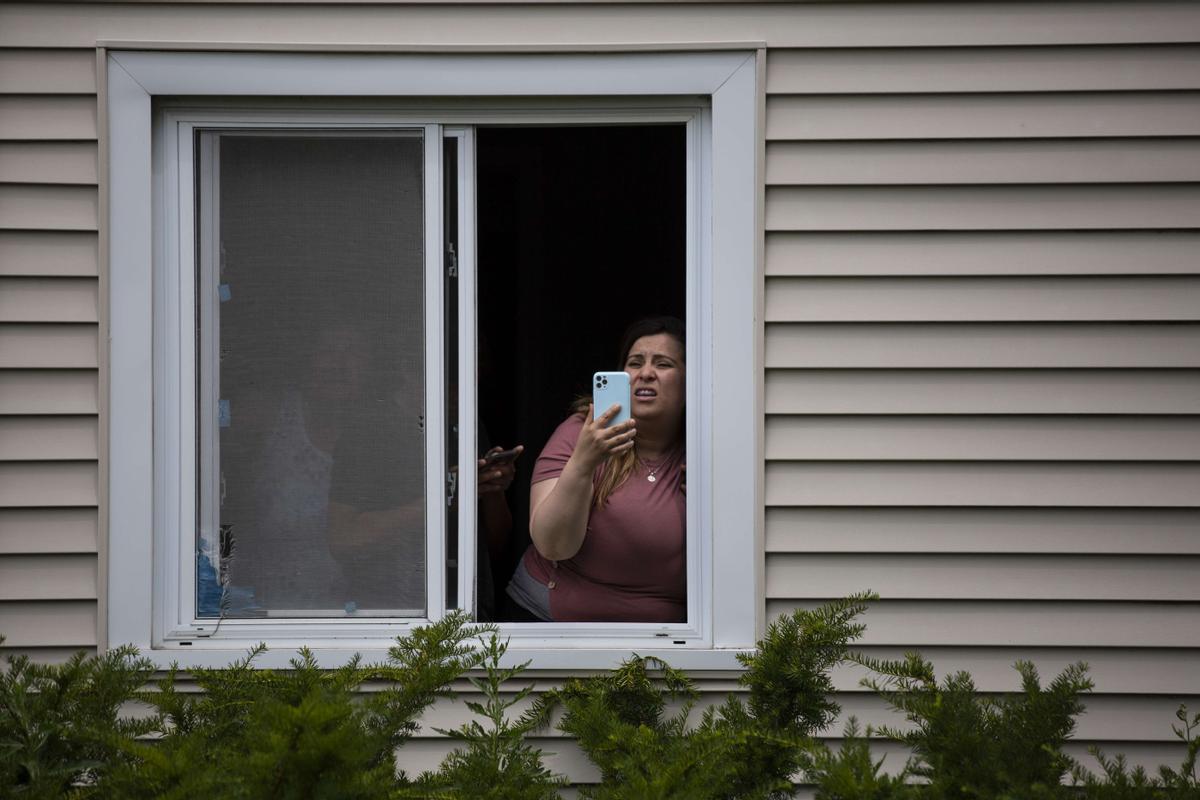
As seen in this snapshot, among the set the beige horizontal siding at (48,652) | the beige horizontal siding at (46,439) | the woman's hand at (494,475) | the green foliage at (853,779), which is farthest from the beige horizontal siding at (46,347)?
the green foliage at (853,779)

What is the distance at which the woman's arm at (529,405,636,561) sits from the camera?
108 inches

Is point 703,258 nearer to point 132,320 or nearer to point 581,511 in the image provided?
point 581,511

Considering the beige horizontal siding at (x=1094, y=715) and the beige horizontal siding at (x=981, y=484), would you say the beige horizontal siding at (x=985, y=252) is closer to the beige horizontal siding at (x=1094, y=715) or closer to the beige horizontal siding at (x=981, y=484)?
the beige horizontal siding at (x=981, y=484)

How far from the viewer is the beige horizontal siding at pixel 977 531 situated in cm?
280

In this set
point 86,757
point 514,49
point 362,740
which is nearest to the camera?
point 362,740

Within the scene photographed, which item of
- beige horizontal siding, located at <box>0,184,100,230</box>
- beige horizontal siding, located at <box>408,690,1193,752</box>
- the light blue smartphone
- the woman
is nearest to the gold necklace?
the woman

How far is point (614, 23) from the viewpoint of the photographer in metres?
2.78

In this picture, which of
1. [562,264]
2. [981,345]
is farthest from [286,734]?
[562,264]

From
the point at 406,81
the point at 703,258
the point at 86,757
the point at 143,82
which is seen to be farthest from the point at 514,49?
the point at 86,757

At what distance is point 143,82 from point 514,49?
36.0 inches

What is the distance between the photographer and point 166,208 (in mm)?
2811

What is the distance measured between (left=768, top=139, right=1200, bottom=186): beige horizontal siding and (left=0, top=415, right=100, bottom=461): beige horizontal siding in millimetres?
1796

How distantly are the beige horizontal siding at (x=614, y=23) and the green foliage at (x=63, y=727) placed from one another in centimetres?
152

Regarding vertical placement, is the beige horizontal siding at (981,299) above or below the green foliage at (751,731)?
above
